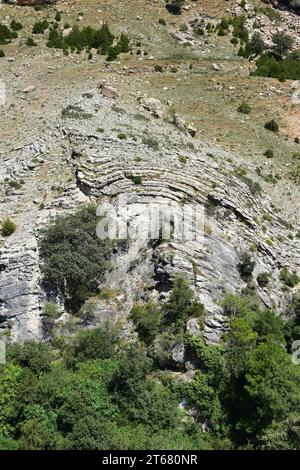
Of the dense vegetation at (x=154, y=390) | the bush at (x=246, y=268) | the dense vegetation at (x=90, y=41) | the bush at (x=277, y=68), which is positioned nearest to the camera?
the dense vegetation at (x=154, y=390)

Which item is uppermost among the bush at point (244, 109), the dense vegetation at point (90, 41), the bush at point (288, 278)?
the dense vegetation at point (90, 41)

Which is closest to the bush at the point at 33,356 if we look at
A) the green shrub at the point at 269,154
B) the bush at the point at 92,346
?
the bush at the point at 92,346

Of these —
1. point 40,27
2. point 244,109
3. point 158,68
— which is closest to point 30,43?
point 40,27

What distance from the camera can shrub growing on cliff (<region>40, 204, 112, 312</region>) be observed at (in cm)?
2367

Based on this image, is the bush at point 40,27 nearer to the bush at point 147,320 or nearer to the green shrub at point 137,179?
the green shrub at point 137,179

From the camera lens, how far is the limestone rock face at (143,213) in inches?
918

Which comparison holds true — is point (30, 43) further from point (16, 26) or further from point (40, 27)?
point (16, 26)

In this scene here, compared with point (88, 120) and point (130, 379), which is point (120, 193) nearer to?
point (88, 120)

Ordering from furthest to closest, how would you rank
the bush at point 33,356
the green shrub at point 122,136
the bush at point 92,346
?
the green shrub at point 122,136, the bush at point 92,346, the bush at point 33,356

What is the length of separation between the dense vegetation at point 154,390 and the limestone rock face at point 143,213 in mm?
1028

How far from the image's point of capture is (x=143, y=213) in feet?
85.9

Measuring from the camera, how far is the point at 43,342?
22.2 metres

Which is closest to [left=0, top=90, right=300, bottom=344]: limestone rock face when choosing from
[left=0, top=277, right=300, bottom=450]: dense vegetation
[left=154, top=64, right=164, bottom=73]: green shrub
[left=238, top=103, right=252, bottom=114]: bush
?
[left=0, top=277, right=300, bottom=450]: dense vegetation

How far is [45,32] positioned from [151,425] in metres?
36.4
